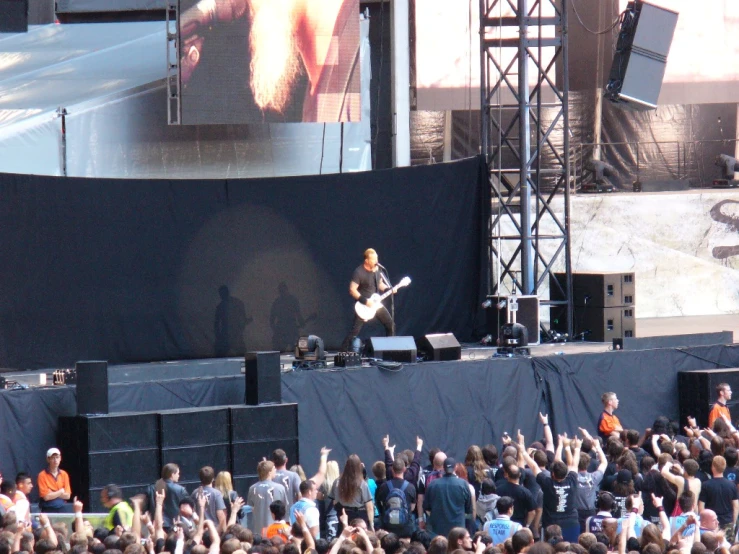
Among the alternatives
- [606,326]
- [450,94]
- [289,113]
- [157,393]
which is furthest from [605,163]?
[157,393]

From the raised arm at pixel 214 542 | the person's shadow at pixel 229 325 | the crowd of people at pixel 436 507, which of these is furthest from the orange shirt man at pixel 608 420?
the raised arm at pixel 214 542

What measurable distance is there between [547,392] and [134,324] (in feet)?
18.9

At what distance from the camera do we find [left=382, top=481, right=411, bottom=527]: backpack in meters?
9.30

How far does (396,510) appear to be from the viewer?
930cm

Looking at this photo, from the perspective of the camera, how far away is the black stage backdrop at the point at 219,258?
16.0 meters

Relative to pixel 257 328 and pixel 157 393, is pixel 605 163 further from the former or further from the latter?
pixel 157 393

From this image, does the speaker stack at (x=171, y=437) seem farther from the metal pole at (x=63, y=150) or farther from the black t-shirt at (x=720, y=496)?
the metal pole at (x=63, y=150)

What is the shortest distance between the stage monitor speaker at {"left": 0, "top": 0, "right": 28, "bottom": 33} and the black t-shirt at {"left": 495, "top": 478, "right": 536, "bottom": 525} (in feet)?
40.2

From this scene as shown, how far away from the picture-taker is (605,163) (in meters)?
21.4

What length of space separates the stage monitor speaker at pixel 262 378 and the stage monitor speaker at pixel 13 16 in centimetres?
861

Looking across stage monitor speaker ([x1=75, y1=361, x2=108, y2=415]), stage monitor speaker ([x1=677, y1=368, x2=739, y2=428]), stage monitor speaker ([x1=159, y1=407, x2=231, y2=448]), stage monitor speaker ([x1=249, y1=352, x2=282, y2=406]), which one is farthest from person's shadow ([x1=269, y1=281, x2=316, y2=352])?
stage monitor speaker ([x1=75, y1=361, x2=108, y2=415])

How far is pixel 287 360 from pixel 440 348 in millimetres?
2047

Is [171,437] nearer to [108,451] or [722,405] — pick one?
[108,451]

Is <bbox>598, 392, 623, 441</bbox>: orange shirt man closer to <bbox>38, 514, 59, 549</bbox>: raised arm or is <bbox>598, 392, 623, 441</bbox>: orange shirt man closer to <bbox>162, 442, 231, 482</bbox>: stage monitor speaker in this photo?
<bbox>162, 442, 231, 482</bbox>: stage monitor speaker
